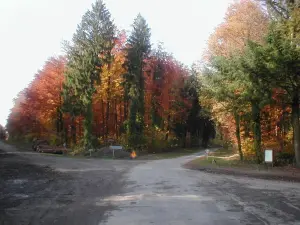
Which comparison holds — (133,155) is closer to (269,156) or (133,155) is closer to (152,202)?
(269,156)

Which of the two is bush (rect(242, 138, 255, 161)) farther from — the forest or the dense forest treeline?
the dense forest treeline

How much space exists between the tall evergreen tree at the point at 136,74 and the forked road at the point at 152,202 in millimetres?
28014

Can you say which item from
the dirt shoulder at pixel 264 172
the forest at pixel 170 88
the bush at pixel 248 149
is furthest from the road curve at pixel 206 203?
the bush at pixel 248 149

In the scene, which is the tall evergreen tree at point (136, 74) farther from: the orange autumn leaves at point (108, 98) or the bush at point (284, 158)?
the bush at point (284, 158)

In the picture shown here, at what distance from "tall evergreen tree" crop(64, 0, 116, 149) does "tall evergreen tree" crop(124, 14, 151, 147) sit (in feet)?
9.36

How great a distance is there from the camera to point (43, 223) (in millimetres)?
9086

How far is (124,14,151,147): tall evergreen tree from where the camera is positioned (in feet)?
150

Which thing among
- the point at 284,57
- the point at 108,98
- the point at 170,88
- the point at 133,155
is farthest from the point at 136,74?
the point at 284,57

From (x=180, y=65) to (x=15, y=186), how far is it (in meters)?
44.7

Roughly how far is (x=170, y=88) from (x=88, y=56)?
1395 centimetres

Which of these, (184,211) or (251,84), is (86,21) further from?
(184,211)

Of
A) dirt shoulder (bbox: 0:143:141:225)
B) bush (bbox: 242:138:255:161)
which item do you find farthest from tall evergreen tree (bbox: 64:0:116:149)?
dirt shoulder (bbox: 0:143:141:225)

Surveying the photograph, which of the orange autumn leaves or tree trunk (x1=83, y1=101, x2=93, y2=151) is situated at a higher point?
the orange autumn leaves

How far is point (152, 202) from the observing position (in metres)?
11.8
